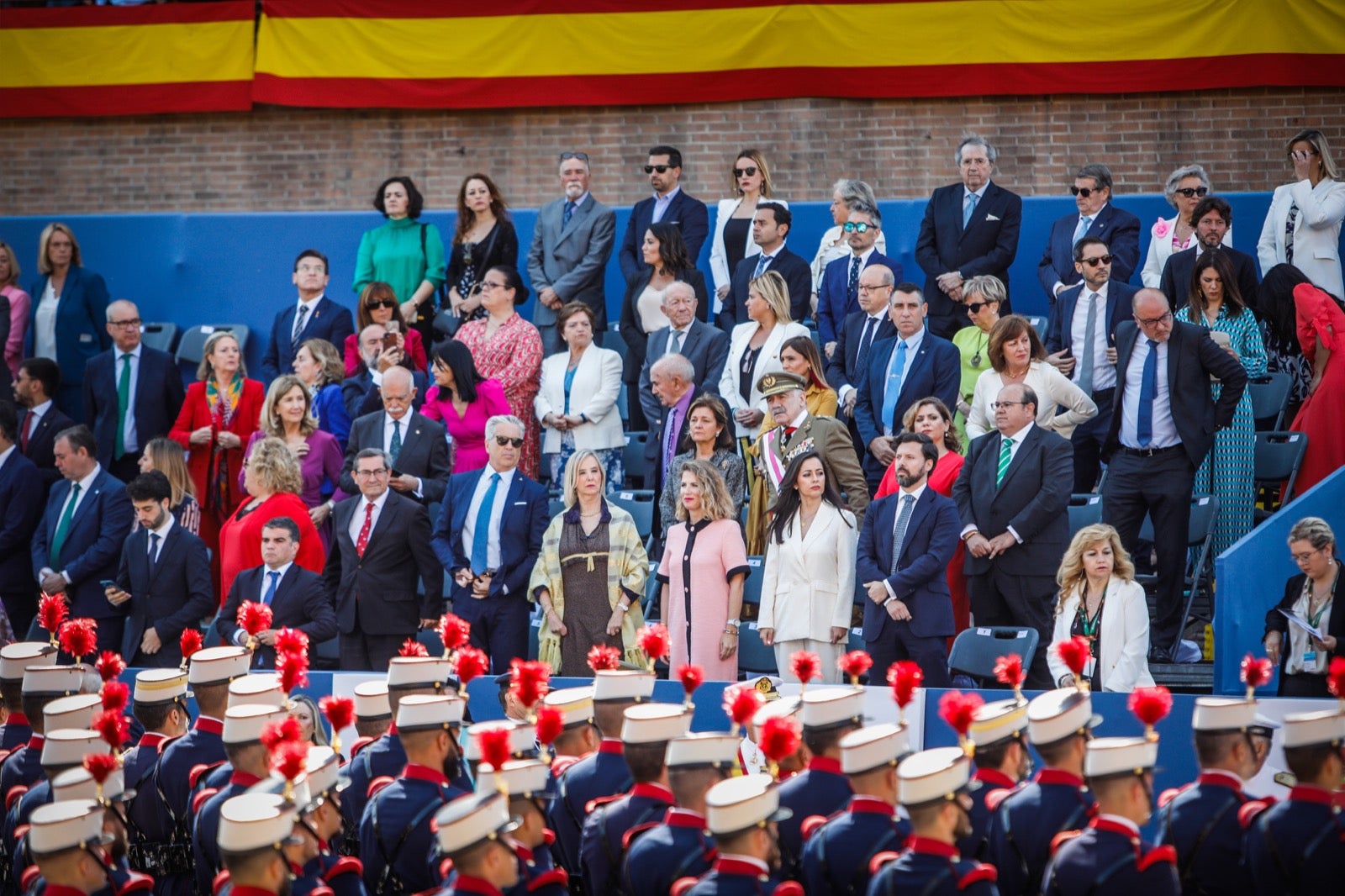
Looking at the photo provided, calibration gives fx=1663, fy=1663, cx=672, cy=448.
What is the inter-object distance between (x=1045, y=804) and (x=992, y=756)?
1.43 ft

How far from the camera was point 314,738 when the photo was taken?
7.64 metres

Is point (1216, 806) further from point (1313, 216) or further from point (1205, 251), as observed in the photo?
point (1313, 216)

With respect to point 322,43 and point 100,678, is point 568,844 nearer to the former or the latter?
point 100,678

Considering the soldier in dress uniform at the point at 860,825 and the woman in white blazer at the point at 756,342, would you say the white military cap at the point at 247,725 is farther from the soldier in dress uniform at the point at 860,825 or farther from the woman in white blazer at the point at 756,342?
the woman in white blazer at the point at 756,342

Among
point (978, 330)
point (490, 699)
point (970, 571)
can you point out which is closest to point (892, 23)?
point (978, 330)

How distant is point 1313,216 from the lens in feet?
33.8

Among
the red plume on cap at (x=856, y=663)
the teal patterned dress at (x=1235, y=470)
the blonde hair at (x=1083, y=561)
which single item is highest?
the teal patterned dress at (x=1235, y=470)

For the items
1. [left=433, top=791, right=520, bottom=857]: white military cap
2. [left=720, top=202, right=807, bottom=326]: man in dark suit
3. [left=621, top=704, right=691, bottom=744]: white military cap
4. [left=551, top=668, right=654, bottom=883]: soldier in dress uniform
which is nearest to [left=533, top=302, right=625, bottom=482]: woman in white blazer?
[left=720, top=202, right=807, bottom=326]: man in dark suit

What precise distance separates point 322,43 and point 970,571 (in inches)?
332

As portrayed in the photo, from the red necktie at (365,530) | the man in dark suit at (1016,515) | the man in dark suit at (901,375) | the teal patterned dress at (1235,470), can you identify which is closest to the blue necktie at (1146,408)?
the teal patterned dress at (1235,470)

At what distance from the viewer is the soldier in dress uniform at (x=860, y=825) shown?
18.5ft

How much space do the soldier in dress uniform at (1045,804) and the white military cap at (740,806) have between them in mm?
932

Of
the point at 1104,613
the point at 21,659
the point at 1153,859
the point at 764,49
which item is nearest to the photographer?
the point at 1153,859

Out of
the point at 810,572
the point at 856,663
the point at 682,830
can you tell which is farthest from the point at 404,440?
the point at 682,830
